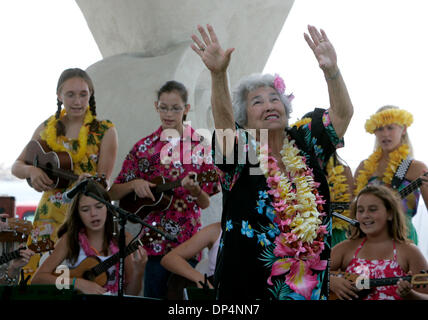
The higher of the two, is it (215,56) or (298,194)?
(215,56)

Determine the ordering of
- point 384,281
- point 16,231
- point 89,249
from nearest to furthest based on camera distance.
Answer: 1. point 384,281
2. point 89,249
3. point 16,231

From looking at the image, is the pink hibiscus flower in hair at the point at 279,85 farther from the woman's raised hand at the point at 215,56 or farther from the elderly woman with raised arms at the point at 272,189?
the woman's raised hand at the point at 215,56

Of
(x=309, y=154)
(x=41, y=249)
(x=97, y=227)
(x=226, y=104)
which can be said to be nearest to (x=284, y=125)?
(x=309, y=154)

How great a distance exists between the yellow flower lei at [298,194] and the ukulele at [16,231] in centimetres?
177

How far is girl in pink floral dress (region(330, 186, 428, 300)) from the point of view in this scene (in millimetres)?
2844

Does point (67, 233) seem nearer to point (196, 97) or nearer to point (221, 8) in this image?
point (196, 97)

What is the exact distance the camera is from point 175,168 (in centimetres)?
344

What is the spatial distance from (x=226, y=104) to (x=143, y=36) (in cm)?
321

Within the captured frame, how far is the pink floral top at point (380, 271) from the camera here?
9.33ft

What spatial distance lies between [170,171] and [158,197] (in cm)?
18

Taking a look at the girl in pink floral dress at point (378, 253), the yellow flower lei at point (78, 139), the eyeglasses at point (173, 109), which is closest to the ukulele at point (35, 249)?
the yellow flower lei at point (78, 139)

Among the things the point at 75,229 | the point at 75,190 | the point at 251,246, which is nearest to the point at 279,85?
the point at 251,246

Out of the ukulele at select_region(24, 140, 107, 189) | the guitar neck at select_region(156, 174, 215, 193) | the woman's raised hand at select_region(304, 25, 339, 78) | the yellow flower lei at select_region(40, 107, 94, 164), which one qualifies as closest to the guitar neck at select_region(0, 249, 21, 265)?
the ukulele at select_region(24, 140, 107, 189)

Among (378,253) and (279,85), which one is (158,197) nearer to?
(378,253)
